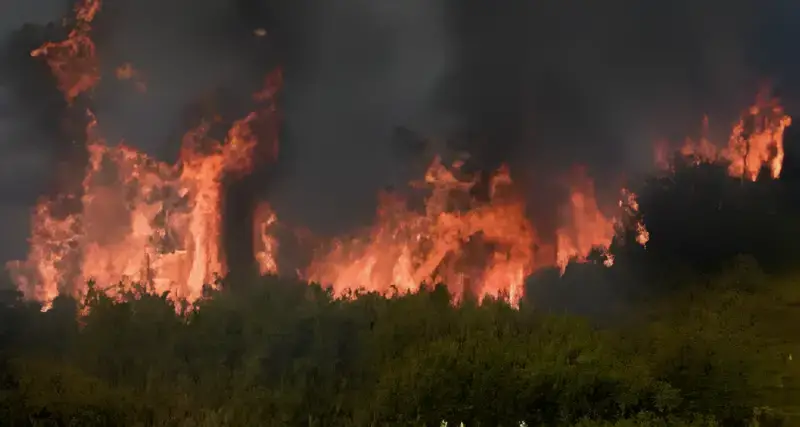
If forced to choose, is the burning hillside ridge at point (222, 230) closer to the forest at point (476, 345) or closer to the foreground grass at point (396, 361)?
the forest at point (476, 345)

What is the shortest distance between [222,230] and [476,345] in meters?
10.7

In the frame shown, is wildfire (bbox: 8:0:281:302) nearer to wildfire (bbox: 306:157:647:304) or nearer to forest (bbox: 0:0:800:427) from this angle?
forest (bbox: 0:0:800:427)

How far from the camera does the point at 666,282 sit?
19828 millimetres

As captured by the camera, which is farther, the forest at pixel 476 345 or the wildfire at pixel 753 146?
the wildfire at pixel 753 146

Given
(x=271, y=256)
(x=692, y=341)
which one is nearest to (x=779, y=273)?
(x=692, y=341)

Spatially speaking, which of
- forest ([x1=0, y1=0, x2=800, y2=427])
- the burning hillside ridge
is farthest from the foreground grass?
the burning hillside ridge

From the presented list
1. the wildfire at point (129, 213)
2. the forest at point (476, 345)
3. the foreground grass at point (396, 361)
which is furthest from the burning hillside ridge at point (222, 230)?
the foreground grass at point (396, 361)

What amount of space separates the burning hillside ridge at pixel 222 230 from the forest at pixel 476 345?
1.10 metres

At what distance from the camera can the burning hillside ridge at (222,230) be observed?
21234mm

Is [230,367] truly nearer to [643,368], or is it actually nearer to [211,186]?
[211,186]

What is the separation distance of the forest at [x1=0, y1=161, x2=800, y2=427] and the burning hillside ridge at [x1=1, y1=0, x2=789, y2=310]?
1.10 metres

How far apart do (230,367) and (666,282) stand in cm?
1360

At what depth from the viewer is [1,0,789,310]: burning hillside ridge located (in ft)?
A: 69.7

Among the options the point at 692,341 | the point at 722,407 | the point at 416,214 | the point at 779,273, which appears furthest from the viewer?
the point at 416,214
